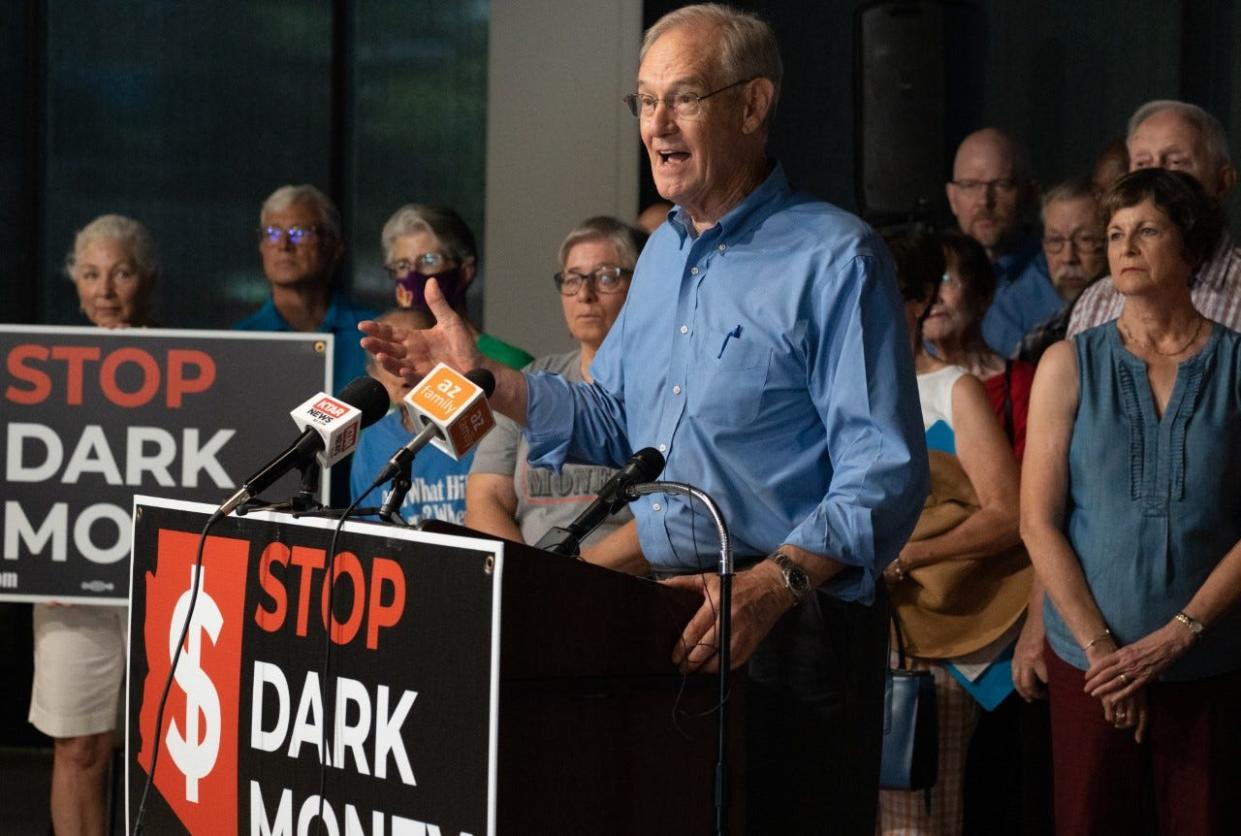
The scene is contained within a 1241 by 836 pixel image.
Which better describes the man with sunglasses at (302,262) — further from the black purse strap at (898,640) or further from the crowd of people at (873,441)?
the black purse strap at (898,640)

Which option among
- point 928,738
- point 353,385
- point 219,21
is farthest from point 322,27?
point 353,385

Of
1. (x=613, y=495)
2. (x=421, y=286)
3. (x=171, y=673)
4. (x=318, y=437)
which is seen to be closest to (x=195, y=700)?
(x=171, y=673)

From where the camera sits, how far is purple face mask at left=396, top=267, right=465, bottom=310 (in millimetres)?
4438

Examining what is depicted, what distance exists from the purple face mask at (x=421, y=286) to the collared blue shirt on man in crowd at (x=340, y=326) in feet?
1.16

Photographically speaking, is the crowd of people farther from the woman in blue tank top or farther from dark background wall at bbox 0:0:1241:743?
dark background wall at bbox 0:0:1241:743

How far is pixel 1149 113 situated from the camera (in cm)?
407

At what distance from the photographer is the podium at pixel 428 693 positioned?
191 cm

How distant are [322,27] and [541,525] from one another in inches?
127

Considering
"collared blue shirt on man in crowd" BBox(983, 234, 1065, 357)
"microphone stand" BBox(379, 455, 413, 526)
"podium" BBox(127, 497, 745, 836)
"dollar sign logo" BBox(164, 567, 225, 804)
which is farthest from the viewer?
"collared blue shirt on man in crowd" BBox(983, 234, 1065, 357)

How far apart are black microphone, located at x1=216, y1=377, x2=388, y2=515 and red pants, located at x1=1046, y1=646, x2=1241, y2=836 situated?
168 centimetres

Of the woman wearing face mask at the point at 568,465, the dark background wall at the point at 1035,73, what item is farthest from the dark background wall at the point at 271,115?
the woman wearing face mask at the point at 568,465

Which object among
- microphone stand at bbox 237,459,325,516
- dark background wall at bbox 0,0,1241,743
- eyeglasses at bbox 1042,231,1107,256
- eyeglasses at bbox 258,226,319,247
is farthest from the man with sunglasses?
microphone stand at bbox 237,459,325,516

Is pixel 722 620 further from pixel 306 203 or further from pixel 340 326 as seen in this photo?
pixel 306 203

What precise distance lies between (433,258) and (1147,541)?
6.68ft
